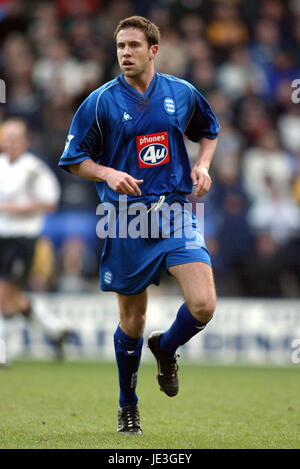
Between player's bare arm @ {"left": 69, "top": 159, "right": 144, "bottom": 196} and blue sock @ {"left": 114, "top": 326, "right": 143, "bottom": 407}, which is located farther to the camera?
blue sock @ {"left": 114, "top": 326, "right": 143, "bottom": 407}

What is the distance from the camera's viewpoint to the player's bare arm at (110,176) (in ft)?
16.0

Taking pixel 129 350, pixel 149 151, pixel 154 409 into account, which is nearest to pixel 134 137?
pixel 149 151

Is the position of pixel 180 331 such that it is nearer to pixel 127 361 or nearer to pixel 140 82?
pixel 127 361

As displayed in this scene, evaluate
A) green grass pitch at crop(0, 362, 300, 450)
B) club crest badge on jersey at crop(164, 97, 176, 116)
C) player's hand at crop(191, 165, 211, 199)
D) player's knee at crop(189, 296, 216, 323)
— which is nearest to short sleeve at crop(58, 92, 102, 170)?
club crest badge on jersey at crop(164, 97, 176, 116)

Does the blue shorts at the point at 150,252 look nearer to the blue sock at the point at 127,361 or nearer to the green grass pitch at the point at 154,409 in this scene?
the blue sock at the point at 127,361

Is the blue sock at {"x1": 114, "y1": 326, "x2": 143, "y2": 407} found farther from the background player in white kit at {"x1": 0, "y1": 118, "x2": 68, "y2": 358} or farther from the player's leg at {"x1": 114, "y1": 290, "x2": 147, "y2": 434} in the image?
the background player in white kit at {"x1": 0, "y1": 118, "x2": 68, "y2": 358}

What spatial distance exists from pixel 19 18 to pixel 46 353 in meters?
6.67

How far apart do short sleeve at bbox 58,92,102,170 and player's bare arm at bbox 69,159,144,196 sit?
0.16ft

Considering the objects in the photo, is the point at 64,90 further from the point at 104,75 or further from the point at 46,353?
the point at 46,353

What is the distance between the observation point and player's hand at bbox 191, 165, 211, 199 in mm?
5109

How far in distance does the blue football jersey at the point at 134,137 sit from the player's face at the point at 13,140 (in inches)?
182

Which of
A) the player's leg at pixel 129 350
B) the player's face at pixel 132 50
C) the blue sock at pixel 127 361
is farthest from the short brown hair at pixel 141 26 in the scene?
the blue sock at pixel 127 361

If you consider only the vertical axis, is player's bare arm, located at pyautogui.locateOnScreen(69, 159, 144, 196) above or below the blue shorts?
above

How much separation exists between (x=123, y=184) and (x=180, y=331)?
37.8 inches
